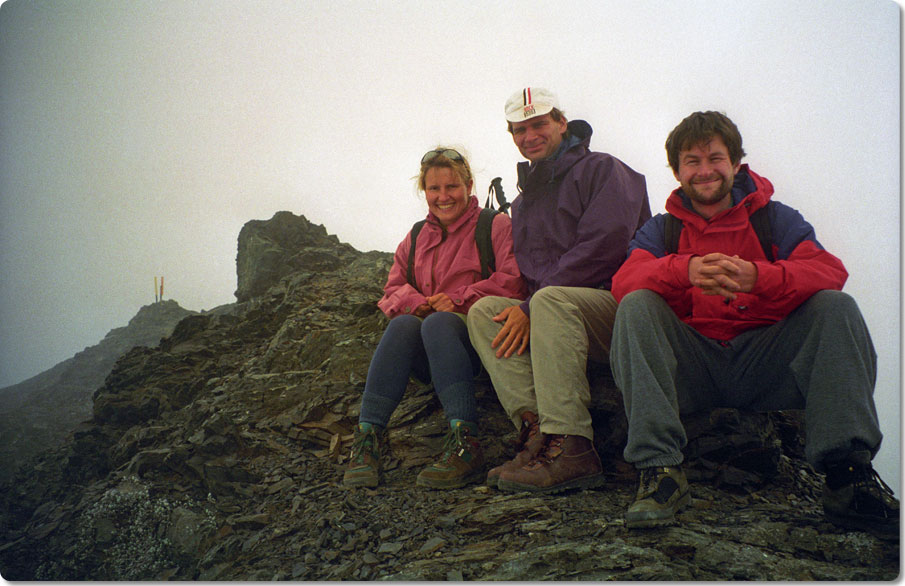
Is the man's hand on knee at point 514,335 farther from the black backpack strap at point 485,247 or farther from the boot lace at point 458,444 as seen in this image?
the black backpack strap at point 485,247

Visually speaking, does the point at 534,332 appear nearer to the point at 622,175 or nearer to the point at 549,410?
the point at 549,410

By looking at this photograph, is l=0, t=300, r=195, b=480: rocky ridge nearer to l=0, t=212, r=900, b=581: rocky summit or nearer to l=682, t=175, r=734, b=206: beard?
l=0, t=212, r=900, b=581: rocky summit

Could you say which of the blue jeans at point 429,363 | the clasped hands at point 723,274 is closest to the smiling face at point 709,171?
the clasped hands at point 723,274

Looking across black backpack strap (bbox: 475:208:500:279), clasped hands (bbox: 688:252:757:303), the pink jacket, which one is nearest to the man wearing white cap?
the pink jacket

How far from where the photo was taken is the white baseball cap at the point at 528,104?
4316 mm

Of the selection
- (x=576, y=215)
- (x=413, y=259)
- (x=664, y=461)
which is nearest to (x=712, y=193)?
(x=576, y=215)

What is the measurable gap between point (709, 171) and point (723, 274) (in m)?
0.76

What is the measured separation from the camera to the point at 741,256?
3.49m

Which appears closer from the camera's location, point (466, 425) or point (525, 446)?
point (525, 446)

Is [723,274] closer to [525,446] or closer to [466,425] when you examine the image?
[525,446]

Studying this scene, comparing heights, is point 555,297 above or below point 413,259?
below

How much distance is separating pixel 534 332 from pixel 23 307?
4.87 m

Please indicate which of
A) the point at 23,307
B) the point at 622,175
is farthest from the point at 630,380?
the point at 23,307

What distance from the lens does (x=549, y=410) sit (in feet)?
11.8
